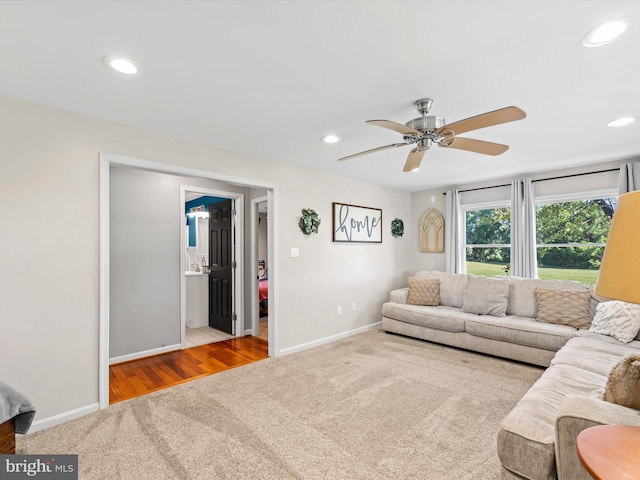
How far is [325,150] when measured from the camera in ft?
11.3

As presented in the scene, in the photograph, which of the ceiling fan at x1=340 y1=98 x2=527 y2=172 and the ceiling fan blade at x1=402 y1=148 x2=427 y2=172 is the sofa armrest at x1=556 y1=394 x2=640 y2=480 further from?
the ceiling fan blade at x1=402 y1=148 x2=427 y2=172

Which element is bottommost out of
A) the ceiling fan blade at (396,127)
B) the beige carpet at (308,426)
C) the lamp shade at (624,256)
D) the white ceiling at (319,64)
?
the beige carpet at (308,426)

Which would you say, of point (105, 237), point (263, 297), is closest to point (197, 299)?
point (263, 297)

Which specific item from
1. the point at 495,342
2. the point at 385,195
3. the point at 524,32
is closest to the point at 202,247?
the point at 385,195

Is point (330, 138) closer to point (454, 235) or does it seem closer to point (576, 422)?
A: point (576, 422)

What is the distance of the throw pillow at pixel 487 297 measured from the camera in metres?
4.07

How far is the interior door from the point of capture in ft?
15.9

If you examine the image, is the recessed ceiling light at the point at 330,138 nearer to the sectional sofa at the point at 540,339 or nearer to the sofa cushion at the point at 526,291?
the sectional sofa at the point at 540,339

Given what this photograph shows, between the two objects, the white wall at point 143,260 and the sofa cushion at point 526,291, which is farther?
the sofa cushion at point 526,291

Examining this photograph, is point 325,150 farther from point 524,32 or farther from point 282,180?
point 524,32

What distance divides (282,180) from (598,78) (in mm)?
3011

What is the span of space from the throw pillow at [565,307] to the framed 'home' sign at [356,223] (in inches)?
96.1

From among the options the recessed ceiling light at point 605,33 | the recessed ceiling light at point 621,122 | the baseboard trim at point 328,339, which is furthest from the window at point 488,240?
the recessed ceiling light at point 605,33

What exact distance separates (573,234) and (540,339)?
6.21 feet
